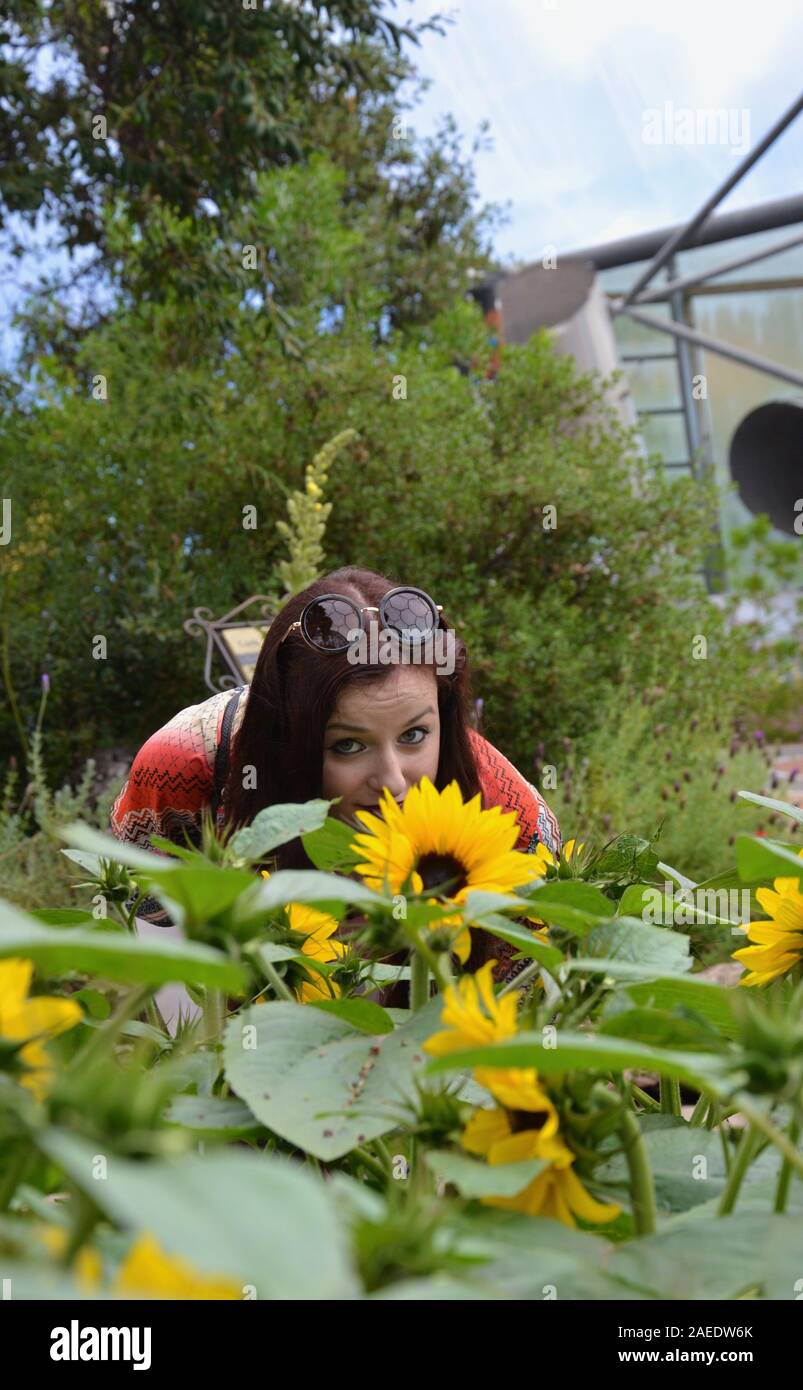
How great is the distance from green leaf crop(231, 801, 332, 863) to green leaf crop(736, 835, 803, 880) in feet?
0.39

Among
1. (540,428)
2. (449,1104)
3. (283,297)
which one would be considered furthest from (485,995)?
→ (283,297)

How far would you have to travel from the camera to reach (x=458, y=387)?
496cm

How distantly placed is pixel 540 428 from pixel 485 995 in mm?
4741

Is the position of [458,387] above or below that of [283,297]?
below

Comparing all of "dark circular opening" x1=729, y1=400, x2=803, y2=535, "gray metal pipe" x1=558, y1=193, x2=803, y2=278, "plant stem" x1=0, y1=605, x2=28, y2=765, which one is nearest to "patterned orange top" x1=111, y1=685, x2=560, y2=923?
"dark circular opening" x1=729, y1=400, x2=803, y2=535

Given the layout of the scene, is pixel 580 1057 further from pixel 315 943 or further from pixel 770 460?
pixel 770 460

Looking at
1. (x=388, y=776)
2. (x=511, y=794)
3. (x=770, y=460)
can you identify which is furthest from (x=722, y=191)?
(x=388, y=776)

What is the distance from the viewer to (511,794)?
171cm

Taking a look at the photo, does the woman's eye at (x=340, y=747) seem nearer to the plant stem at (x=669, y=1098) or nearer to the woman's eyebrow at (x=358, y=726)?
the woman's eyebrow at (x=358, y=726)

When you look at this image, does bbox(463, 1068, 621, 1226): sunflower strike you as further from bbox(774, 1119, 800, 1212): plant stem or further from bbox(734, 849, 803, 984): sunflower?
bbox(734, 849, 803, 984): sunflower

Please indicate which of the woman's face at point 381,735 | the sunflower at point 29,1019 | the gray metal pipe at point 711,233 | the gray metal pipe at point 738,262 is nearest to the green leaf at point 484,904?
the sunflower at point 29,1019

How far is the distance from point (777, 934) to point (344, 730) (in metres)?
1.02

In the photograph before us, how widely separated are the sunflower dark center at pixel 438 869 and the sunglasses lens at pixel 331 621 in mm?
1082
